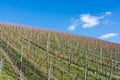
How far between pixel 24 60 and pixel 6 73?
11.2 m

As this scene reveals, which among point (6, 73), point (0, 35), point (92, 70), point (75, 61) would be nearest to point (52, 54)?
point (75, 61)

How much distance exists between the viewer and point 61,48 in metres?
78.5

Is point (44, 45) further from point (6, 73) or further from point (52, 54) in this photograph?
point (6, 73)

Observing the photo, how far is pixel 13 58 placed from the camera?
55.5 meters

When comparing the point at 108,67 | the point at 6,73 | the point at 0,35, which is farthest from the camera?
the point at 0,35

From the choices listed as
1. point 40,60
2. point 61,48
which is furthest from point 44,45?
point 40,60

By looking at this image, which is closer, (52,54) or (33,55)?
(33,55)

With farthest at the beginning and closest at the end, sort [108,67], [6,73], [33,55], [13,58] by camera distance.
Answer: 1. [108,67]
2. [33,55]
3. [13,58]
4. [6,73]

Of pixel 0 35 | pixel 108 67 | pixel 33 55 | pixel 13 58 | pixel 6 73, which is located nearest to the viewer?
pixel 6 73

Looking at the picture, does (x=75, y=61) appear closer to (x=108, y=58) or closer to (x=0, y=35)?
(x=108, y=58)

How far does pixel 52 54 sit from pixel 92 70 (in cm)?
1279

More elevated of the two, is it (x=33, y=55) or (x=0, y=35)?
(x=0, y=35)

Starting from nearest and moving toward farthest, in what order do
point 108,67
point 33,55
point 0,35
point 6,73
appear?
point 6,73
point 33,55
point 108,67
point 0,35

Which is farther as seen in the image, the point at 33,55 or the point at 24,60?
the point at 33,55
